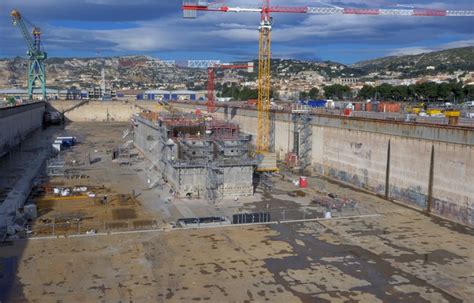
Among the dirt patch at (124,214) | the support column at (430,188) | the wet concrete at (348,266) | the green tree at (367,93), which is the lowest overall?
the wet concrete at (348,266)

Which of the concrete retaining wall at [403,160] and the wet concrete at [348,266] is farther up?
the concrete retaining wall at [403,160]

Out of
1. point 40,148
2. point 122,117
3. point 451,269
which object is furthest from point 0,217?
point 122,117

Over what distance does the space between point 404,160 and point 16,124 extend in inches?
2131

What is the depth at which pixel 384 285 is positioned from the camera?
19.4 meters

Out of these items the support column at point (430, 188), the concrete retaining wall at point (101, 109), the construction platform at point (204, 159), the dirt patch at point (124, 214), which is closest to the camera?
the dirt patch at point (124, 214)

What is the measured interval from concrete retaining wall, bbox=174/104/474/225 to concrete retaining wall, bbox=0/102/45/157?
119 feet

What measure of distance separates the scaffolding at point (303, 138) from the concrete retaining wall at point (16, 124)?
3295cm

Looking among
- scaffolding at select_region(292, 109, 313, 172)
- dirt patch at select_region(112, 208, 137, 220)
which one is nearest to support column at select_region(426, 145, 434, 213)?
scaffolding at select_region(292, 109, 313, 172)

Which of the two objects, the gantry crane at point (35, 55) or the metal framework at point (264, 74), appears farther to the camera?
the gantry crane at point (35, 55)

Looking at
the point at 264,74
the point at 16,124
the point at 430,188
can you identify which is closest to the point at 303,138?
the point at 264,74

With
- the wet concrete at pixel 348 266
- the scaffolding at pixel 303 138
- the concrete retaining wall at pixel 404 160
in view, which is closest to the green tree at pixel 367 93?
the scaffolding at pixel 303 138

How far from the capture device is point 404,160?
112 ft

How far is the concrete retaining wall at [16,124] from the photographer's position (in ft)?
189

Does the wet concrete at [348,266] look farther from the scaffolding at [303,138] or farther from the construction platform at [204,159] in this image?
the scaffolding at [303,138]
